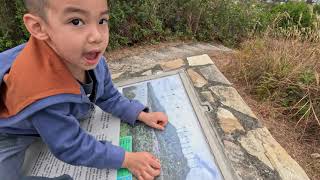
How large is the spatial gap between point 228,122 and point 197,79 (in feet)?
1.83

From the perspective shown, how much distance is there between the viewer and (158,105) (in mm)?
2072

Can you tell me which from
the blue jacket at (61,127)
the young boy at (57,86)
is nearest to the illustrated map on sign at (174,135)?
the young boy at (57,86)

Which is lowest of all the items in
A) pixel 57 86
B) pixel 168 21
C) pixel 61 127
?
pixel 168 21

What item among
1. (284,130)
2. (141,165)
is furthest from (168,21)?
(141,165)

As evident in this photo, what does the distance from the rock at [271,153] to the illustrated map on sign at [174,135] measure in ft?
0.95

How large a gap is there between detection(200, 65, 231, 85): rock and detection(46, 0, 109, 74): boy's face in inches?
48.4

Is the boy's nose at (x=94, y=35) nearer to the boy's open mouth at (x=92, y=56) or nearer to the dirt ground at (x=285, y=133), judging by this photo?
the boy's open mouth at (x=92, y=56)

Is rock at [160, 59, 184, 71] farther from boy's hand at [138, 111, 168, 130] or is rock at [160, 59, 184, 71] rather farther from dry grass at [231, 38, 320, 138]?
boy's hand at [138, 111, 168, 130]

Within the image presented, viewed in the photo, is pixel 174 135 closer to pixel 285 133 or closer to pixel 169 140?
pixel 169 140

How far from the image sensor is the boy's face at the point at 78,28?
1.33 metres

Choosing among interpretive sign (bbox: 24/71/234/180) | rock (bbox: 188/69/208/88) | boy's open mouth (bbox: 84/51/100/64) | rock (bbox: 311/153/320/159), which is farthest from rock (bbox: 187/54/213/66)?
boy's open mouth (bbox: 84/51/100/64)

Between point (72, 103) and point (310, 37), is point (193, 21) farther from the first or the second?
point (72, 103)

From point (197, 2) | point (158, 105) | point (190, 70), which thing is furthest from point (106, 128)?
point (197, 2)

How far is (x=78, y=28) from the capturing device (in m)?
1.36
